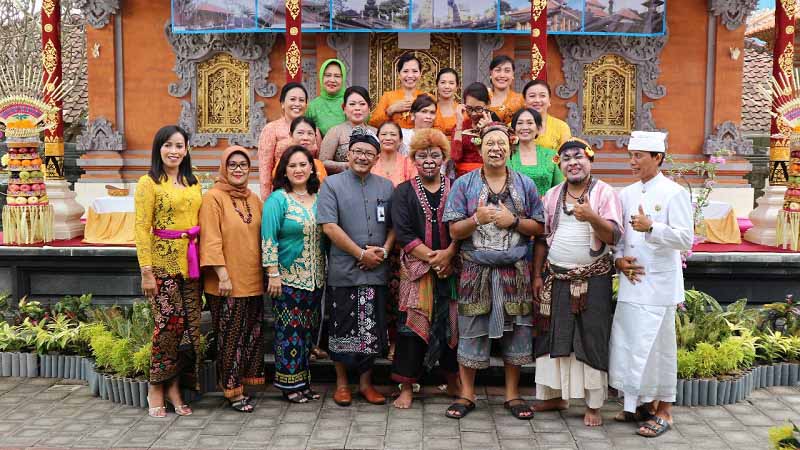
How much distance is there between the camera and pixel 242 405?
16.3 feet

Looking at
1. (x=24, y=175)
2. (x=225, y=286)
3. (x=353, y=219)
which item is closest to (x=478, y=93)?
(x=353, y=219)

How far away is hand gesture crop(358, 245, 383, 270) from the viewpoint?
4.88 metres

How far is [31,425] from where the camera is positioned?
4.76 meters

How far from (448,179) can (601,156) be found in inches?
264

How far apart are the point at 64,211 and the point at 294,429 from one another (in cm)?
483

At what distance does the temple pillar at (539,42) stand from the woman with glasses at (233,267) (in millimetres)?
3962

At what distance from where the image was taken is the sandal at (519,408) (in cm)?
481

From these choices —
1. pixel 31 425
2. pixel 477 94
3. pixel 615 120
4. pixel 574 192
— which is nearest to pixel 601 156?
pixel 615 120

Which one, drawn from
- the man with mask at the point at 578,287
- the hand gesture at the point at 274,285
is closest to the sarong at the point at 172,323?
the hand gesture at the point at 274,285

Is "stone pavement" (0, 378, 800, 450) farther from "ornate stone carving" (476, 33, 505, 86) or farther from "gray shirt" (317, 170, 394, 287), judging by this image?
"ornate stone carving" (476, 33, 505, 86)

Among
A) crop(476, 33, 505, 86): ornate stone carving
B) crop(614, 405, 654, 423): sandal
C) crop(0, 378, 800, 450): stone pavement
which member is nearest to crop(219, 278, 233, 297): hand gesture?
crop(0, 378, 800, 450): stone pavement

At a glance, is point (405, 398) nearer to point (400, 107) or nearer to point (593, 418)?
point (593, 418)

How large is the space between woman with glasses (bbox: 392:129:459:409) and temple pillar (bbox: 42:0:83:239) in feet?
15.6

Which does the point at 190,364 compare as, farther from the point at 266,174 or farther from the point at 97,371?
the point at 266,174
